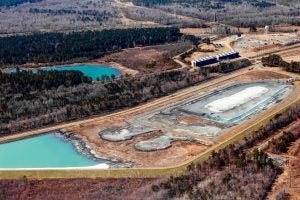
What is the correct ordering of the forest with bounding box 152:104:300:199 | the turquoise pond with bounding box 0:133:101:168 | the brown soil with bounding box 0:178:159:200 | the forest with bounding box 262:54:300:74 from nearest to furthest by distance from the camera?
1. the forest with bounding box 152:104:300:199
2. the brown soil with bounding box 0:178:159:200
3. the turquoise pond with bounding box 0:133:101:168
4. the forest with bounding box 262:54:300:74

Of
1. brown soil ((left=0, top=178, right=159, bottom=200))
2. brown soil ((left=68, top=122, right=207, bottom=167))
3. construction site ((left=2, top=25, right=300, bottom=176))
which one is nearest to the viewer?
brown soil ((left=0, top=178, right=159, bottom=200))

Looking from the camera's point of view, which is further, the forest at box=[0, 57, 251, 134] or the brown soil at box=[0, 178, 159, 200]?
the forest at box=[0, 57, 251, 134]

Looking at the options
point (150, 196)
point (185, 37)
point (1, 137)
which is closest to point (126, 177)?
point (150, 196)

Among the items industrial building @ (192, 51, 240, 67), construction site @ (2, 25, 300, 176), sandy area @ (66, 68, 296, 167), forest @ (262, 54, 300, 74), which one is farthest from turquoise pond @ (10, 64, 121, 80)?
sandy area @ (66, 68, 296, 167)

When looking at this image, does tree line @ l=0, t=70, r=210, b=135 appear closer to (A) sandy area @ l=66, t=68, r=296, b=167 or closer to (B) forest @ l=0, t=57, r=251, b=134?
(B) forest @ l=0, t=57, r=251, b=134

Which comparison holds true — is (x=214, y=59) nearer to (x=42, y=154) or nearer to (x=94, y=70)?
(x=94, y=70)

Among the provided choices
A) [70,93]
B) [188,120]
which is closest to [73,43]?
[70,93]

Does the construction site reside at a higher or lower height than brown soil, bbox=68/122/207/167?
higher

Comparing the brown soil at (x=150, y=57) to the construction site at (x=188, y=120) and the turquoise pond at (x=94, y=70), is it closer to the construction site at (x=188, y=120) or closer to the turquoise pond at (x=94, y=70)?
the turquoise pond at (x=94, y=70)
